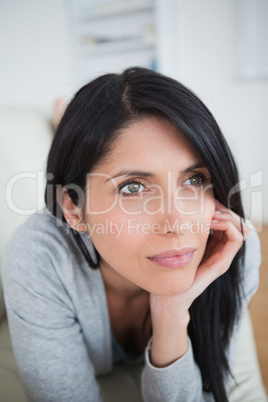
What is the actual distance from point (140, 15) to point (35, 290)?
2.79m

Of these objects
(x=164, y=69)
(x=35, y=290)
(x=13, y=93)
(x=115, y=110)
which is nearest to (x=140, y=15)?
(x=164, y=69)

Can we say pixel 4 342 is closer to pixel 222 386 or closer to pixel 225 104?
pixel 222 386

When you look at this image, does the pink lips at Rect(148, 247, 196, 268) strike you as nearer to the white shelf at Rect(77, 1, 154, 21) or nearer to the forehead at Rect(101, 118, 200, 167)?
the forehead at Rect(101, 118, 200, 167)

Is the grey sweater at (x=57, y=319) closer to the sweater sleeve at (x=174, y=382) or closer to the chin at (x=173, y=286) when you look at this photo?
the sweater sleeve at (x=174, y=382)

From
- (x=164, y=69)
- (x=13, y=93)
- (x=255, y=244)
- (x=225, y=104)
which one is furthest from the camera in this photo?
(x=13, y=93)

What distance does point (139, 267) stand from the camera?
0.62m

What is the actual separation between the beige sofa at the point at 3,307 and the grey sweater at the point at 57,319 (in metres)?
0.12

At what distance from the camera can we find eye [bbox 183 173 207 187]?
0.64 meters

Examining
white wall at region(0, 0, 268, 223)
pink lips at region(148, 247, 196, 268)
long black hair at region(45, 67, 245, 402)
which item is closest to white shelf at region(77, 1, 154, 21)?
white wall at region(0, 0, 268, 223)

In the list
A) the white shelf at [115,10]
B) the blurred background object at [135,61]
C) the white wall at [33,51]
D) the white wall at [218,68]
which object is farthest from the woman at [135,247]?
the white wall at [33,51]

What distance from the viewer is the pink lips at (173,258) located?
60 centimetres

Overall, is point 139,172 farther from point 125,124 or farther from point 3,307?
point 3,307

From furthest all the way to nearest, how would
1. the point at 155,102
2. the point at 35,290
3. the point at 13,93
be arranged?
the point at 13,93
the point at 35,290
the point at 155,102

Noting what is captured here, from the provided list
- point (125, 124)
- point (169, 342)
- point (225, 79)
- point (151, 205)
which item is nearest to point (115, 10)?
point (225, 79)
